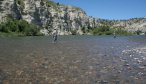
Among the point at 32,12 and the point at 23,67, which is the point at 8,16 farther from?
the point at 23,67

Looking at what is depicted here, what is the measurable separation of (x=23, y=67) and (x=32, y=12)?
565 ft

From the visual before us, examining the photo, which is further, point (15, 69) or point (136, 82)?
point (15, 69)

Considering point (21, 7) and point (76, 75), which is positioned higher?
point (21, 7)

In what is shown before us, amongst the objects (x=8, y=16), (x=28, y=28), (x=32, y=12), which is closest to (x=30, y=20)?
(x=32, y=12)

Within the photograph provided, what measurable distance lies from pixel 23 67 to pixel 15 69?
1.49 m

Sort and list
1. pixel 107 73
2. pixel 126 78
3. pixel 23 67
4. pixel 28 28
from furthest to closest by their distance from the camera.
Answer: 1. pixel 28 28
2. pixel 23 67
3. pixel 107 73
4. pixel 126 78

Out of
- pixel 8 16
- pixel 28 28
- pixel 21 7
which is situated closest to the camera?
pixel 28 28

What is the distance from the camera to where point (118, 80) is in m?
22.9

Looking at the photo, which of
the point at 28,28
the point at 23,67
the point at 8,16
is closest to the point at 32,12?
the point at 8,16

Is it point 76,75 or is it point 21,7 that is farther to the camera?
point 21,7

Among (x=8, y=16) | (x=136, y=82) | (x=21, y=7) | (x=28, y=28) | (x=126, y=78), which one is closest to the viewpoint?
(x=136, y=82)

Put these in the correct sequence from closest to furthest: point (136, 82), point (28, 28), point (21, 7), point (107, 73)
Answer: point (136, 82) → point (107, 73) → point (28, 28) → point (21, 7)

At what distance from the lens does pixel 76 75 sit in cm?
2498

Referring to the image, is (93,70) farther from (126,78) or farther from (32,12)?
(32,12)
